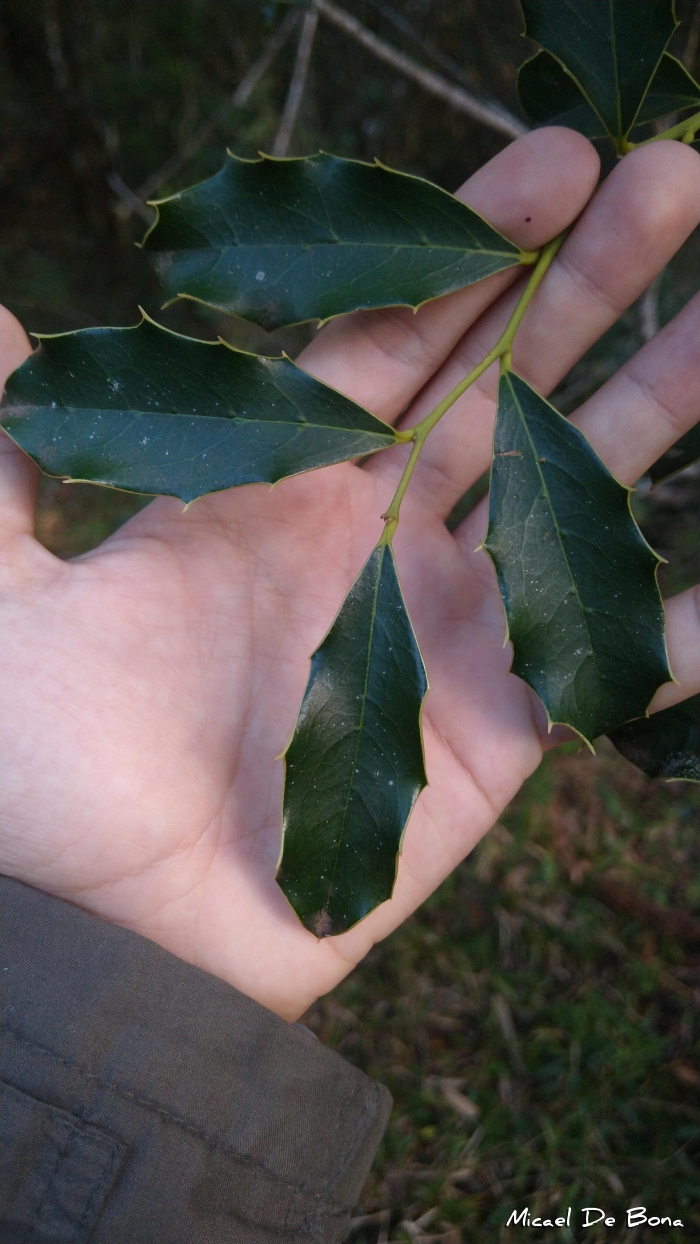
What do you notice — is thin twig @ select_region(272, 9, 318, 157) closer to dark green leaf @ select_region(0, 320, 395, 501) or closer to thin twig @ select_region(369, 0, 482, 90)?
thin twig @ select_region(369, 0, 482, 90)

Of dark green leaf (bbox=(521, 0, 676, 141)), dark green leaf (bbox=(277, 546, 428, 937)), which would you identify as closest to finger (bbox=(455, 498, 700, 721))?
dark green leaf (bbox=(277, 546, 428, 937))

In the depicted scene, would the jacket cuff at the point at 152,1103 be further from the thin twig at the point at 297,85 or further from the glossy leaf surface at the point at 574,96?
the thin twig at the point at 297,85

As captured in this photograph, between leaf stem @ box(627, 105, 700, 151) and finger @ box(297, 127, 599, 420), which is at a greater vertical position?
leaf stem @ box(627, 105, 700, 151)

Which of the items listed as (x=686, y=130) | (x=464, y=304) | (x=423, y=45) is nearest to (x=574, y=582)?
(x=464, y=304)

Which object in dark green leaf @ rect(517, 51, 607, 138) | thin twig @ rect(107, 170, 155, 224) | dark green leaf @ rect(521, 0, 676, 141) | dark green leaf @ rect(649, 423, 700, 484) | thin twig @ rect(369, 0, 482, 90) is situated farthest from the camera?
thin twig @ rect(107, 170, 155, 224)

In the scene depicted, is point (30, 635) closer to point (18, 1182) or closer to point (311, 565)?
point (311, 565)

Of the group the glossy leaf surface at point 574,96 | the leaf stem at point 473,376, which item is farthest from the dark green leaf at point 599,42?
the leaf stem at point 473,376
